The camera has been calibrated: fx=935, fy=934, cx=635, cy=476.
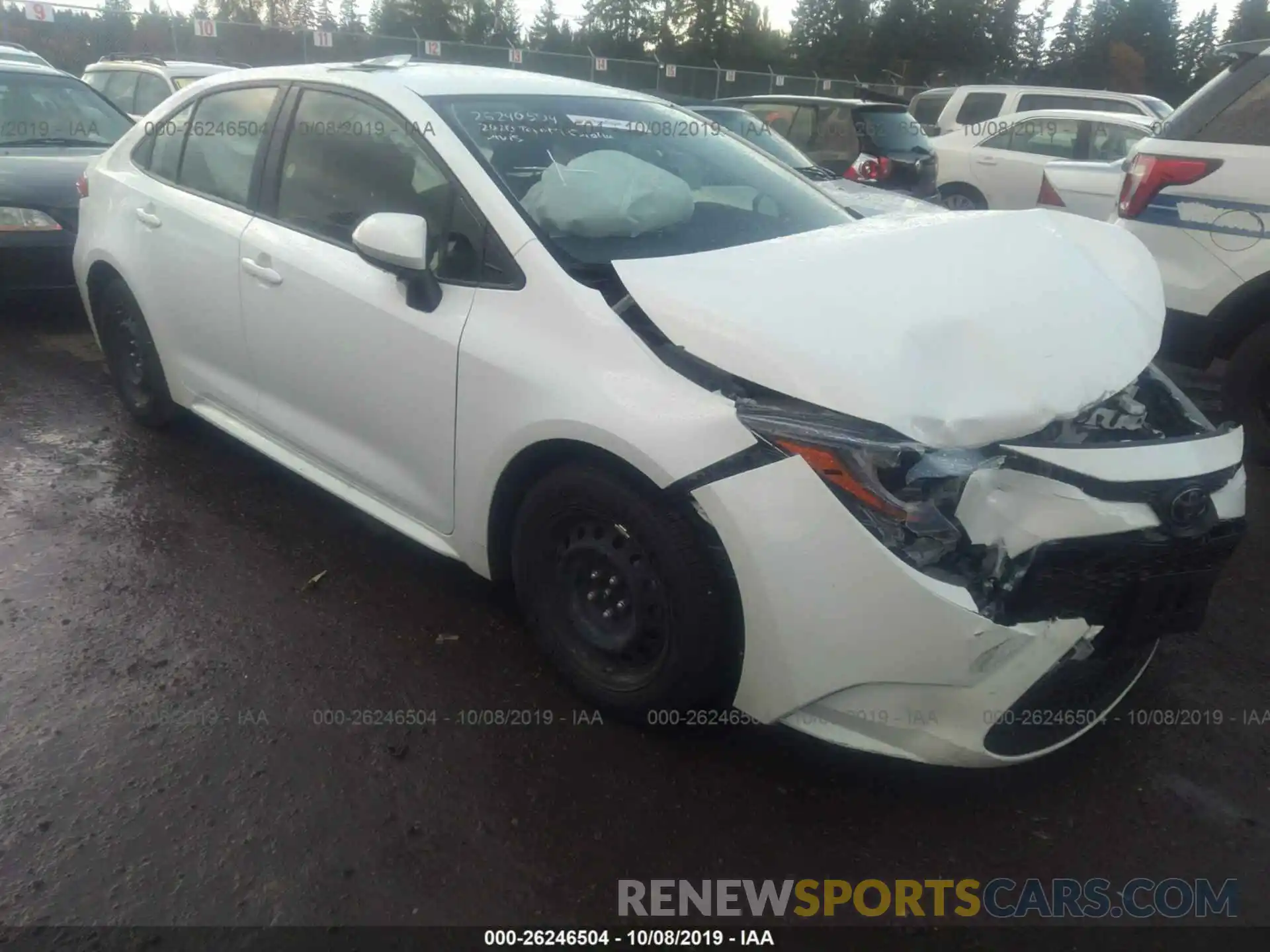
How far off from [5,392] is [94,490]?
1529 millimetres

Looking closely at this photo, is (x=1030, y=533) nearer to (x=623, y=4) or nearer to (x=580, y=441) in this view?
(x=580, y=441)

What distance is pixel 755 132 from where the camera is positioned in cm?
698

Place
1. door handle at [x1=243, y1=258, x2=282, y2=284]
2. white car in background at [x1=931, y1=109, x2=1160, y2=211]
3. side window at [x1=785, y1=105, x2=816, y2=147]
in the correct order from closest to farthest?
door handle at [x1=243, y1=258, x2=282, y2=284]
side window at [x1=785, y1=105, x2=816, y2=147]
white car in background at [x1=931, y1=109, x2=1160, y2=211]

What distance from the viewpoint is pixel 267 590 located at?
3182 millimetres

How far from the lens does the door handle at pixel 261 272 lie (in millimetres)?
3170

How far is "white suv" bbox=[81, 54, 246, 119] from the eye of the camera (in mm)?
9219

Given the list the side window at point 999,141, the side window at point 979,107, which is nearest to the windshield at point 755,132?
the side window at point 999,141

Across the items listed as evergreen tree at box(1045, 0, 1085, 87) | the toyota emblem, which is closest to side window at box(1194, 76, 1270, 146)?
the toyota emblem

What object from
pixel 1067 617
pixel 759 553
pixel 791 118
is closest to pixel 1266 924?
pixel 1067 617

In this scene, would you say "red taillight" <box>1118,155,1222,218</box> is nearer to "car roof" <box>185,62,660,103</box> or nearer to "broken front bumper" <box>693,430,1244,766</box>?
"car roof" <box>185,62,660,103</box>

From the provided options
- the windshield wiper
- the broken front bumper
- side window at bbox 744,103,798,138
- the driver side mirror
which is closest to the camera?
the broken front bumper

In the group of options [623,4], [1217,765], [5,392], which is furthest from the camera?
[623,4]

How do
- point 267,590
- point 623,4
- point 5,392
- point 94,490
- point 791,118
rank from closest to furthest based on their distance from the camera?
1. point 267,590
2. point 94,490
3. point 5,392
4. point 791,118
5. point 623,4

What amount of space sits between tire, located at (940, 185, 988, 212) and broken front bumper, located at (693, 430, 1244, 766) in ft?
30.0
